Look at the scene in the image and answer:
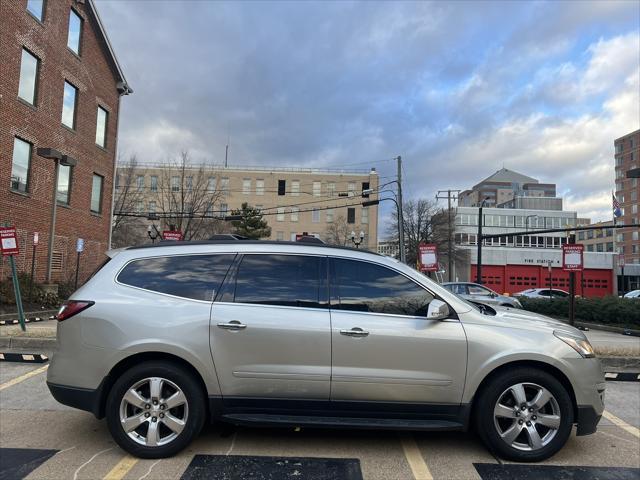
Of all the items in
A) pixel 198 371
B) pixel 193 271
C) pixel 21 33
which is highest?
pixel 21 33

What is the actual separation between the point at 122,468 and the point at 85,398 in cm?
67

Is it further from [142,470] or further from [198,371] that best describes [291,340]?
[142,470]

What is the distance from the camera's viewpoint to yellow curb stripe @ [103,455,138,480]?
357 cm

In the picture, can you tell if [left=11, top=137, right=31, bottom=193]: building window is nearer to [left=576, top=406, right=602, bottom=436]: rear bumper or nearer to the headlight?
the headlight

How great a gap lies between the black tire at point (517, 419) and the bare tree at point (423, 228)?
178 feet

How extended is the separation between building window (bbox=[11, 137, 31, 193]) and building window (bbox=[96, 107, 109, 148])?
559cm

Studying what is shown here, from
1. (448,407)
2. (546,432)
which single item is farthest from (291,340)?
(546,432)

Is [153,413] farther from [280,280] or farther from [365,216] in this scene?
[365,216]

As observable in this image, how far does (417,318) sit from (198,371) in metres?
1.86

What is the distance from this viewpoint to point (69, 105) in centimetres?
2147

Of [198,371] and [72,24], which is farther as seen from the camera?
[72,24]

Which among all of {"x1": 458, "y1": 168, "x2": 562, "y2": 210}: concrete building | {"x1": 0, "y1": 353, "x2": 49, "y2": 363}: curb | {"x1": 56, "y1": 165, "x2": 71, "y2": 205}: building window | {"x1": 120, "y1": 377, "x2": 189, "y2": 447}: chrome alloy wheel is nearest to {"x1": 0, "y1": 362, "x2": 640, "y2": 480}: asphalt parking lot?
{"x1": 120, "y1": 377, "x2": 189, "y2": 447}: chrome alloy wheel

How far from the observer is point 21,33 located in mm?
17766

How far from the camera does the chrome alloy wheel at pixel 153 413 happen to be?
387cm
